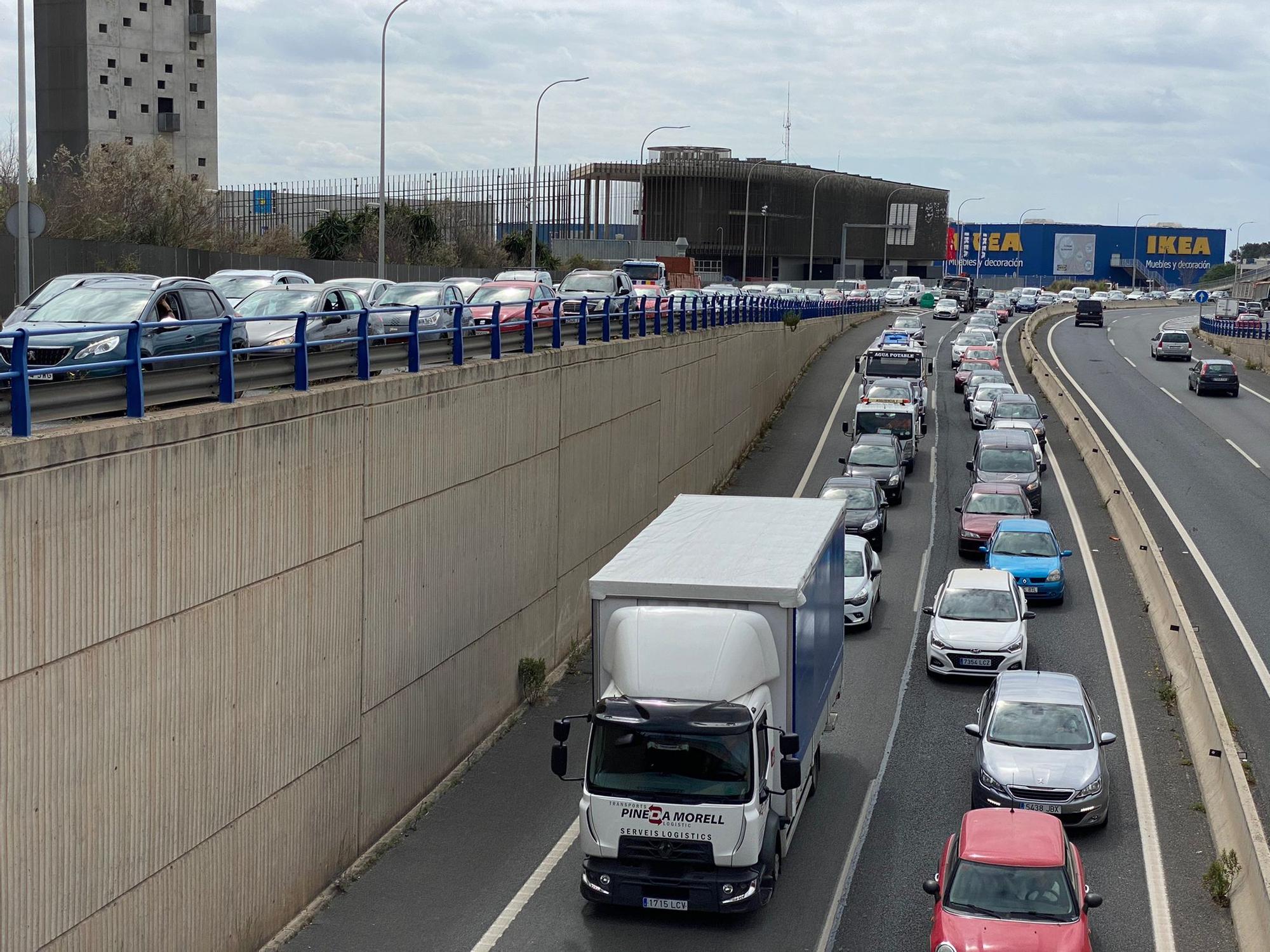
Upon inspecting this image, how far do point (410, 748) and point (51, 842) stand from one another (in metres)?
7.12

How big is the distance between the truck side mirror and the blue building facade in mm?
172986

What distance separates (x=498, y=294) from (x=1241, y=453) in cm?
2574

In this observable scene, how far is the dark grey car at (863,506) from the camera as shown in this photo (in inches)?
1216

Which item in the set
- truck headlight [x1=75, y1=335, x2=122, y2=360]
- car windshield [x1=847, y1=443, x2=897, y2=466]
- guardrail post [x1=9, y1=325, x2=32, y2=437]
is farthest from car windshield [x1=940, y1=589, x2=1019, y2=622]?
guardrail post [x1=9, y1=325, x2=32, y2=437]

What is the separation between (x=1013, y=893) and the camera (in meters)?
13.1

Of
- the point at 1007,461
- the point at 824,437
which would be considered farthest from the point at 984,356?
the point at 1007,461

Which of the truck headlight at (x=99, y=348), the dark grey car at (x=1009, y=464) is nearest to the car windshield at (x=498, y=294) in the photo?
the dark grey car at (x=1009, y=464)

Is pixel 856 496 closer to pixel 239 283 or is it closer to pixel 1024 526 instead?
pixel 1024 526

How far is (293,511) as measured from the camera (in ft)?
45.8

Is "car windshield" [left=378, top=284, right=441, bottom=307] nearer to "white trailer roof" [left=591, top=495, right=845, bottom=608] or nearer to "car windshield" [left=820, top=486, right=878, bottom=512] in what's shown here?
"white trailer roof" [left=591, top=495, right=845, bottom=608]

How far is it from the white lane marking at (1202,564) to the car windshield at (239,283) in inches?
671

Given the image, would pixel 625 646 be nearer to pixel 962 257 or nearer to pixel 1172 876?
pixel 1172 876

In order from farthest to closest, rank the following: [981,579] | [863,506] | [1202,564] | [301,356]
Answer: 1. [863,506]
2. [1202,564]
3. [981,579]
4. [301,356]

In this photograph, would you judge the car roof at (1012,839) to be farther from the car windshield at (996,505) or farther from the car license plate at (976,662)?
the car windshield at (996,505)
